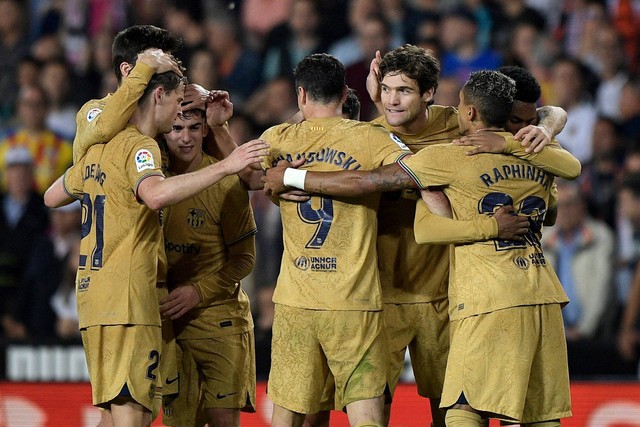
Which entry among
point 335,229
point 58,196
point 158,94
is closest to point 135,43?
point 158,94

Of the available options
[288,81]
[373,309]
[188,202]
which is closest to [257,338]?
[288,81]

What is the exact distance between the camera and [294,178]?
17.6ft

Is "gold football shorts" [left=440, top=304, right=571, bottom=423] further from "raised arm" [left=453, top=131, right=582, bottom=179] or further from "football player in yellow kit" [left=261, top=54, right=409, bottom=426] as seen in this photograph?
"raised arm" [left=453, top=131, right=582, bottom=179]

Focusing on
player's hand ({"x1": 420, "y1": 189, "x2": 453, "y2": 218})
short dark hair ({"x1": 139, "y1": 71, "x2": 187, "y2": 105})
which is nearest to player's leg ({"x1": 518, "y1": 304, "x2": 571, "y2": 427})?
player's hand ({"x1": 420, "y1": 189, "x2": 453, "y2": 218})

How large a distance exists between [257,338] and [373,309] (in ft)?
13.7

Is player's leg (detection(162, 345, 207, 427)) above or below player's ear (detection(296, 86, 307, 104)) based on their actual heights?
below

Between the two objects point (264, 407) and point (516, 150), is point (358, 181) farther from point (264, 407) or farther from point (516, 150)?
point (264, 407)

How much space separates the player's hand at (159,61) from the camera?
18.1ft

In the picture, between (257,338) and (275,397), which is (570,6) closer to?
(257,338)

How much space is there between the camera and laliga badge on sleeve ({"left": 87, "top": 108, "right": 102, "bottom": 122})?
18.4ft

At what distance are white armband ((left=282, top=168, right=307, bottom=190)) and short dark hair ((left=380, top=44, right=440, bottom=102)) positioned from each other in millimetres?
827

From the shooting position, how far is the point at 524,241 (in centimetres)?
534

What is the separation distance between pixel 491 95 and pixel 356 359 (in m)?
1.50

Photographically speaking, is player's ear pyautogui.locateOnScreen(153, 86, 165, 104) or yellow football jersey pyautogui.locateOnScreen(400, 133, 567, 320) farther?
player's ear pyautogui.locateOnScreen(153, 86, 165, 104)
